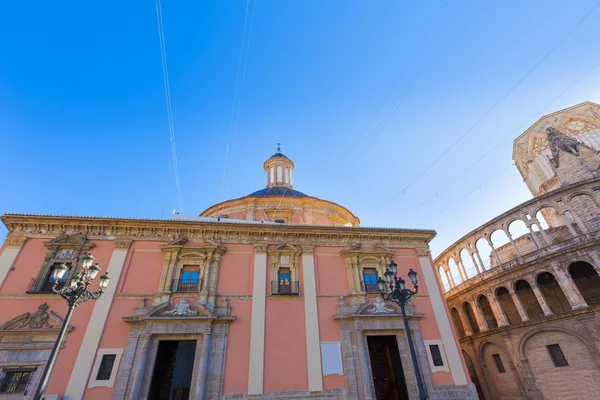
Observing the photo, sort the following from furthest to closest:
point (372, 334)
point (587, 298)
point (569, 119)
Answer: point (569, 119) → point (587, 298) → point (372, 334)

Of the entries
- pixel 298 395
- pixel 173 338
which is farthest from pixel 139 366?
pixel 298 395

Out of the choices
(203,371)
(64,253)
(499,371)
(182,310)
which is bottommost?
(499,371)

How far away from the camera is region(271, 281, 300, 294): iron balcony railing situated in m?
12.5

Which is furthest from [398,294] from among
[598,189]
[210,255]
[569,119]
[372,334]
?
[569,119]

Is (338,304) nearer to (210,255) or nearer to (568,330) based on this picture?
(210,255)

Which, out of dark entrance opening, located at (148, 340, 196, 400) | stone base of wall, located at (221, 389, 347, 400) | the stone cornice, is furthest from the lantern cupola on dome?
stone base of wall, located at (221, 389, 347, 400)

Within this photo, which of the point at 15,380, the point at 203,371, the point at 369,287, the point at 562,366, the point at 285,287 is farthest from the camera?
the point at 562,366

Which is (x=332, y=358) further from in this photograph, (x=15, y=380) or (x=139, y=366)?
(x=15, y=380)

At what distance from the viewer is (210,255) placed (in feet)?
42.1

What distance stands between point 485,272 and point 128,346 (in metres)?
21.1

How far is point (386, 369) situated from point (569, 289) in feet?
37.4

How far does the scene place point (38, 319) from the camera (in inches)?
413

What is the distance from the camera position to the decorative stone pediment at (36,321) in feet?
33.6

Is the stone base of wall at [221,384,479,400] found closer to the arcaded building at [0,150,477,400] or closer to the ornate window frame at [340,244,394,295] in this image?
the arcaded building at [0,150,477,400]
